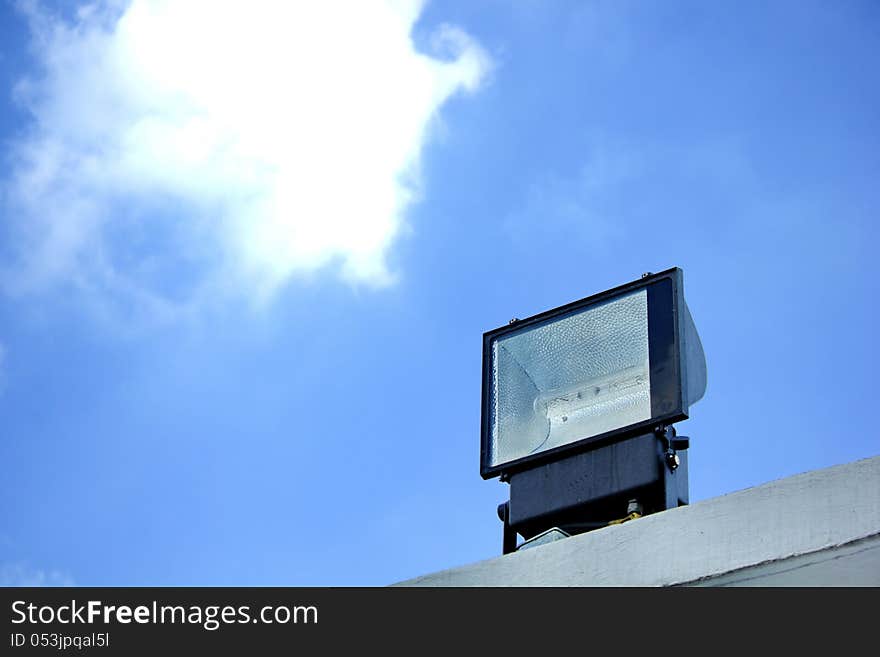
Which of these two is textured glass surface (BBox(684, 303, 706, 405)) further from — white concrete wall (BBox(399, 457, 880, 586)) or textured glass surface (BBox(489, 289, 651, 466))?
white concrete wall (BBox(399, 457, 880, 586))

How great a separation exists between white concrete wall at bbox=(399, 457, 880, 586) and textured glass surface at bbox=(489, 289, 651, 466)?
73 cm

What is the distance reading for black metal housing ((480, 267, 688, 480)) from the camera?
334 cm

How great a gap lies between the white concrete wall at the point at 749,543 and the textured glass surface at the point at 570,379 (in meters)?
0.73

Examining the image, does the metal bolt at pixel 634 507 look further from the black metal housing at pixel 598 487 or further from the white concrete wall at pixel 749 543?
the white concrete wall at pixel 749 543

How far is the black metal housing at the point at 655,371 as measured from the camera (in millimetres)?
3336

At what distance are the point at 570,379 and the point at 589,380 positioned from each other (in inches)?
2.1

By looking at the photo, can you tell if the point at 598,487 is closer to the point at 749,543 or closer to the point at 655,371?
the point at 655,371

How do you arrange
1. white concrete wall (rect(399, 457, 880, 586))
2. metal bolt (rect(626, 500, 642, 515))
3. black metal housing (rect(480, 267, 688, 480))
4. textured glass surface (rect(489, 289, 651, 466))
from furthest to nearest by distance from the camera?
textured glass surface (rect(489, 289, 651, 466)) → black metal housing (rect(480, 267, 688, 480)) → metal bolt (rect(626, 500, 642, 515)) → white concrete wall (rect(399, 457, 880, 586))

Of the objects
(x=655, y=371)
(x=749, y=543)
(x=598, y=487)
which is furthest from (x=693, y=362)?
(x=749, y=543)

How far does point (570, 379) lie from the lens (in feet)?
11.9

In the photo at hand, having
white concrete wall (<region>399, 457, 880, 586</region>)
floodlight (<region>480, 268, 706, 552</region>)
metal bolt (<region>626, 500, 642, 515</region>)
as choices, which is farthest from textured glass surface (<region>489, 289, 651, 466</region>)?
white concrete wall (<region>399, 457, 880, 586</region>)

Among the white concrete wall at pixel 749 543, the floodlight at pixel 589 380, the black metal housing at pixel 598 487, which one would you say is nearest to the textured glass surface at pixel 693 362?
the floodlight at pixel 589 380
